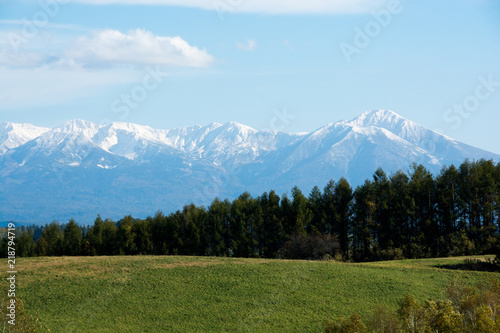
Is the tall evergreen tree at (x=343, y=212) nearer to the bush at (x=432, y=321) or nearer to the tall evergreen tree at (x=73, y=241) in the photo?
the tall evergreen tree at (x=73, y=241)

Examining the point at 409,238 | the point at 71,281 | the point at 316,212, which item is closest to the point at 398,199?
the point at 409,238

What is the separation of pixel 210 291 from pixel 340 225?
143ft

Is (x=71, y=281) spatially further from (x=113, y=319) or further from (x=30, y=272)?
(x=113, y=319)

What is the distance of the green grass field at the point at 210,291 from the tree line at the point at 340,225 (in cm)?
1633

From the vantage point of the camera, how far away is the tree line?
8181 cm

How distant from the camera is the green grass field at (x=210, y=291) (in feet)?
139

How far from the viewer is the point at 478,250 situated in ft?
257

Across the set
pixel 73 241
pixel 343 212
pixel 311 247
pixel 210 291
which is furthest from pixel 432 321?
pixel 73 241

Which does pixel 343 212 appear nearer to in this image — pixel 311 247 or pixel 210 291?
pixel 311 247

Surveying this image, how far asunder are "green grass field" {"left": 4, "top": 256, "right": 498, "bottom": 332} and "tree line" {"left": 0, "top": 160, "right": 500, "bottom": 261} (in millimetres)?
16331

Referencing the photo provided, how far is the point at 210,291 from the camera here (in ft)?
168

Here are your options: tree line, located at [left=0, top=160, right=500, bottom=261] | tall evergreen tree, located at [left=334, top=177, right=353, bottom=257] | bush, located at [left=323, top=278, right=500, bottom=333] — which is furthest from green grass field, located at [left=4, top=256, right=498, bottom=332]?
tall evergreen tree, located at [left=334, top=177, right=353, bottom=257]

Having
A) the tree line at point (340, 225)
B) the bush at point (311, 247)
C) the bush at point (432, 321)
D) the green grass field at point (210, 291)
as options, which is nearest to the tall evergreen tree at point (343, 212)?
the tree line at point (340, 225)

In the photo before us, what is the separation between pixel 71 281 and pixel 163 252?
40.5m
